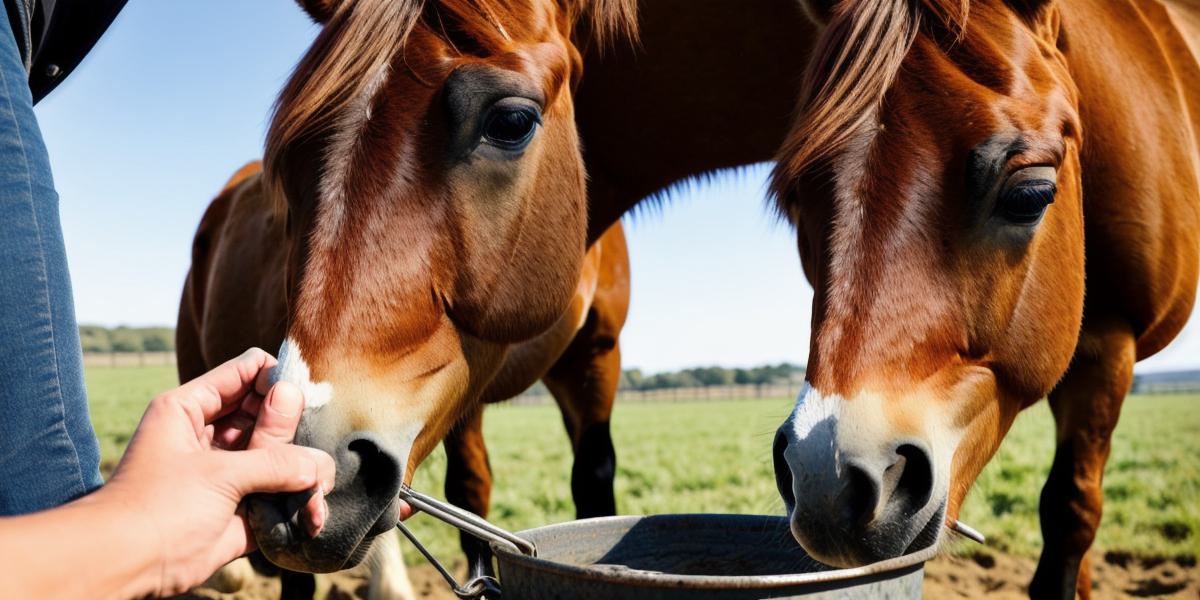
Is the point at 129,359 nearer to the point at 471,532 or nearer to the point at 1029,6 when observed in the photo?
the point at 471,532

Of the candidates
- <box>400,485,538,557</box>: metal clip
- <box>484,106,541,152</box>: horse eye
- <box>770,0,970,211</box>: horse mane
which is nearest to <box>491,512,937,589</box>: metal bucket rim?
<box>400,485,538,557</box>: metal clip

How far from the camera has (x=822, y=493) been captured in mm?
1599

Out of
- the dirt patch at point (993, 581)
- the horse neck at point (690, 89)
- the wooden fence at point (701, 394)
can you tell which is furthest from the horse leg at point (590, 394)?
the wooden fence at point (701, 394)

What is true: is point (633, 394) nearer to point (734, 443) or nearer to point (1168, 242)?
point (734, 443)

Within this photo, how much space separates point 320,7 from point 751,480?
5739 mm

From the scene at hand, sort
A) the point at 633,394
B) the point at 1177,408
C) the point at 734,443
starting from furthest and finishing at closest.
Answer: the point at 633,394 < the point at 1177,408 < the point at 734,443

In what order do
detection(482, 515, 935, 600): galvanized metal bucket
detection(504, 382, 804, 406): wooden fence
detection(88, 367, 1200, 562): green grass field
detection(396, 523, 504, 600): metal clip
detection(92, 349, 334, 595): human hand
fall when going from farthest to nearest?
detection(504, 382, 804, 406): wooden fence, detection(88, 367, 1200, 562): green grass field, detection(396, 523, 504, 600): metal clip, detection(482, 515, 935, 600): galvanized metal bucket, detection(92, 349, 334, 595): human hand

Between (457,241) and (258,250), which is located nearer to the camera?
(457,241)

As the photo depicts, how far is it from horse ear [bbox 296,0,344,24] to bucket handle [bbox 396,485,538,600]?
1485 millimetres

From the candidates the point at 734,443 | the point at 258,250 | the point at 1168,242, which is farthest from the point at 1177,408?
the point at 258,250

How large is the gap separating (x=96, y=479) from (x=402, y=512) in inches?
26.1

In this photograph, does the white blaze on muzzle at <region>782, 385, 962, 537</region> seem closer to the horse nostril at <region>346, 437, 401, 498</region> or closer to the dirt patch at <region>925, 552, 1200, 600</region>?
the horse nostril at <region>346, 437, 401, 498</region>

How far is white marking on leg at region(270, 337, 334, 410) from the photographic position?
5.48 feet

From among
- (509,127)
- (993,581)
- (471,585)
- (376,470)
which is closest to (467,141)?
(509,127)
